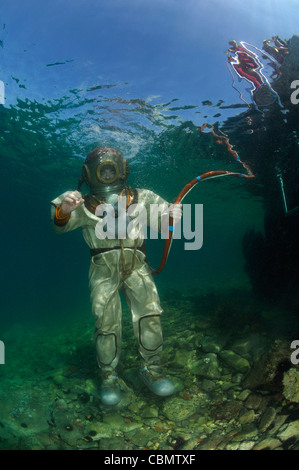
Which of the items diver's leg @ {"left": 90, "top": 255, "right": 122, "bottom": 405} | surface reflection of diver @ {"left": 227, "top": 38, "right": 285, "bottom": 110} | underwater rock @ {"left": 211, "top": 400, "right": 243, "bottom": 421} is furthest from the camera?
surface reflection of diver @ {"left": 227, "top": 38, "right": 285, "bottom": 110}

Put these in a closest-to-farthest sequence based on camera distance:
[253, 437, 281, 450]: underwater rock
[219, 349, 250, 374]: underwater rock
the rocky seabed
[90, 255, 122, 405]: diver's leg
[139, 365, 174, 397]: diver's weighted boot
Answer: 1. [253, 437, 281, 450]: underwater rock
2. the rocky seabed
3. [139, 365, 174, 397]: diver's weighted boot
4. [90, 255, 122, 405]: diver's leg
5. [219, 349, 250, 374]: underwater rock

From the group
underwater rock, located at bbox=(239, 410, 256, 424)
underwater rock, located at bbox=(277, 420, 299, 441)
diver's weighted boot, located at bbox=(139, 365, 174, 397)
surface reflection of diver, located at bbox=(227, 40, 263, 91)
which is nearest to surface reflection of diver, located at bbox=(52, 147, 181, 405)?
diver's weighted boot, located at bbox=(139, 365, 174, 397)

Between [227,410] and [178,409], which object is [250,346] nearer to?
[227,410]

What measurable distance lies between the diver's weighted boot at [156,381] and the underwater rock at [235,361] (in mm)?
1087

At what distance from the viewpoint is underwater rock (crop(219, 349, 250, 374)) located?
12.8 ft

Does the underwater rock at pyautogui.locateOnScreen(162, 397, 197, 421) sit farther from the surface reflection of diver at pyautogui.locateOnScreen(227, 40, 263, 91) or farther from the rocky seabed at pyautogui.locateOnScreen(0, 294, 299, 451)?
the surface reflection of diver at pyautogui.locateOnScreen(227, 40, 263, 91)

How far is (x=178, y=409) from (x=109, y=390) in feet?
3.06

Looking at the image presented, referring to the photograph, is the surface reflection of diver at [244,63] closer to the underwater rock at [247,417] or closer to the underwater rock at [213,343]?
the underwater rock at [213,343]

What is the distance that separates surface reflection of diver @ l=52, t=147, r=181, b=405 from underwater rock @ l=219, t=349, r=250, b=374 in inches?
44.1

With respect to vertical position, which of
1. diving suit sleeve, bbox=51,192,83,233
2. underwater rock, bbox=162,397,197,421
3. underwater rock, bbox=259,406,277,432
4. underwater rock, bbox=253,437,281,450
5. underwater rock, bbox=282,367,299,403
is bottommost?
underwater rock, bbox=162,397,197,421

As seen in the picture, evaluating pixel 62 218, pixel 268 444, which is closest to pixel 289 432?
pixel 268 444

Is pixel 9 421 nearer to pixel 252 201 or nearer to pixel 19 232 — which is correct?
pixel 252 201

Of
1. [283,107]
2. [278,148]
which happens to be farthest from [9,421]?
[278,148]

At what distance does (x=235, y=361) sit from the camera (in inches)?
159
